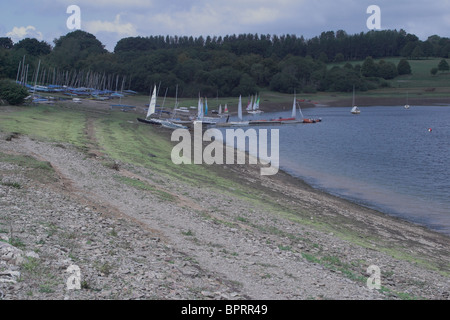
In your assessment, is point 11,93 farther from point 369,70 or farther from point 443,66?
point 443,66

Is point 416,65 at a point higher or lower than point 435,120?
higher

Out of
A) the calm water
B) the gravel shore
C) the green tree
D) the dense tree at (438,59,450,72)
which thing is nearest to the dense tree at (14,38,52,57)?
the green tree

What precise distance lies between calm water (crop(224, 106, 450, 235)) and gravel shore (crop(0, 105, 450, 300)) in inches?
247

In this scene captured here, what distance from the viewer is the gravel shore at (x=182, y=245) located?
1189cm

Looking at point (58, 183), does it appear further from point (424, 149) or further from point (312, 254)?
point (424, 149)

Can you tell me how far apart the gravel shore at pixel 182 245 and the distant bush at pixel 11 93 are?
47.3 meters

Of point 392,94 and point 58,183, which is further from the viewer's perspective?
point 392,94

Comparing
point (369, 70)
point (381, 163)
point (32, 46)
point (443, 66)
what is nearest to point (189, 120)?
point (381, 163)

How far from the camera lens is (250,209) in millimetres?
25281

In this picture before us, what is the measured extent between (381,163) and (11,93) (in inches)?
2145

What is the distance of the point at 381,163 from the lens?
53.5 meters

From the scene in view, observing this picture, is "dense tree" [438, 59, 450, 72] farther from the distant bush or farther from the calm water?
the distant bush

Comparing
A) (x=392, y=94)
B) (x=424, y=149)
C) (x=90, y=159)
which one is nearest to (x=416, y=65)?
(x=392, y=94)
